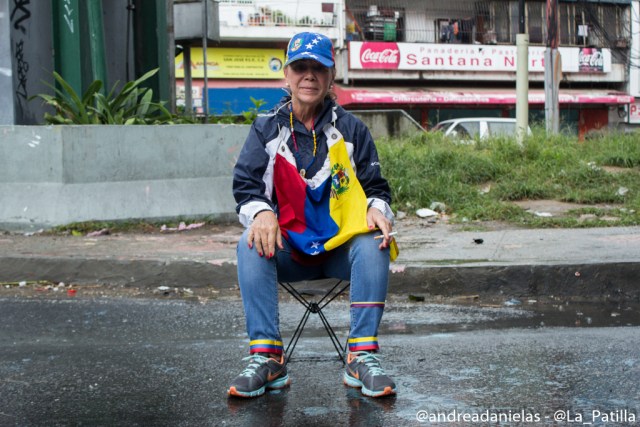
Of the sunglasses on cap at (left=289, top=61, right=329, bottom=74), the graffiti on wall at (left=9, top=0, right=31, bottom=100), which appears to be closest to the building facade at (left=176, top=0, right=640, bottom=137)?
the graffiti on wall at (left=9, top=0, right=31, bottom=100)

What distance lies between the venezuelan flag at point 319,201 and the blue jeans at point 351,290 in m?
0.09

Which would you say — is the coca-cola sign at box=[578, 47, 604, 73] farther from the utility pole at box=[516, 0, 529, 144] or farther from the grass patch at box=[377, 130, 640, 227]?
the grass patch at box=[377, 130, 640, 227]

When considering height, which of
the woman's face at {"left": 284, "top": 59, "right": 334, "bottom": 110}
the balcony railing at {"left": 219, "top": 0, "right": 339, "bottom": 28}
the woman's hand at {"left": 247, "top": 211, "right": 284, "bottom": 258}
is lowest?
the woman's hand at {"left": 247, "top": 211, "right": 284, "bottom": 258}

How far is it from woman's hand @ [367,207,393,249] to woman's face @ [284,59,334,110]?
0.52m

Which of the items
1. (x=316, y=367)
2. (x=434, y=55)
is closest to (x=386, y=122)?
(x=316, y=367)

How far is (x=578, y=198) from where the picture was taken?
9430 millimetres

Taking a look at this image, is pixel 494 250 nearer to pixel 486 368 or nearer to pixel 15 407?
pixel 486 368

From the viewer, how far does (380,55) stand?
35125mm

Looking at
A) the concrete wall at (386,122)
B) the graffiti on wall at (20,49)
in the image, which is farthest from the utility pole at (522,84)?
the graffiti on wall at (20,49)

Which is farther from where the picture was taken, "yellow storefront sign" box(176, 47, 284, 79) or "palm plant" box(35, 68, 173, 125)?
"yellow storefront sign" box(176, 47, 284, 79)

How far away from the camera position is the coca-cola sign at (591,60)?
3881 cm

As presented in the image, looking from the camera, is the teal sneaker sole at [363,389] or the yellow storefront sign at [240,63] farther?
the yellow storefront sign at [240,63]

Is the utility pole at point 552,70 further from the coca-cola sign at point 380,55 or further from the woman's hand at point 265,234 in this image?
the coca-cola sign at point 380,55

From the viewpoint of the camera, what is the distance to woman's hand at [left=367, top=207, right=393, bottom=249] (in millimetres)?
3477
